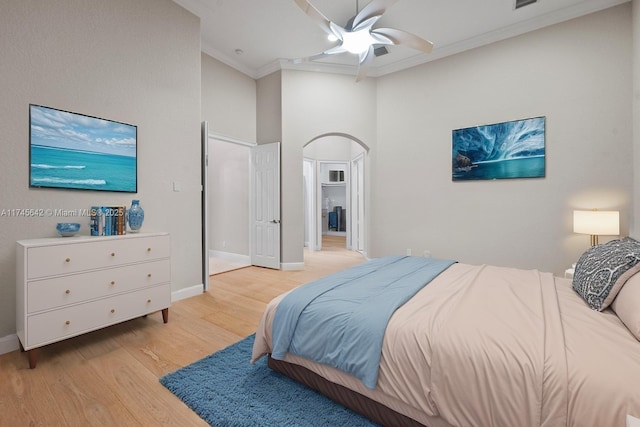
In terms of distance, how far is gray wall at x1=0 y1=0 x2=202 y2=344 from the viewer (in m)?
2.15

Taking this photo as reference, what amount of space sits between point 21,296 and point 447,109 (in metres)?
5.08

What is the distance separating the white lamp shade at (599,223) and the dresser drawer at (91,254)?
4.31 meters

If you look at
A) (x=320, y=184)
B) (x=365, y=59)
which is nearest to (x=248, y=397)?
(x=365, y=59)

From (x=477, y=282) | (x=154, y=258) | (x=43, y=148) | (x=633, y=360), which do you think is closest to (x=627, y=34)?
(x=477, y=282)

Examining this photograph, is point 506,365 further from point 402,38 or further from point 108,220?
point 108,220

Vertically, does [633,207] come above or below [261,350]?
above

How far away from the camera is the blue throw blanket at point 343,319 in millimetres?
1382

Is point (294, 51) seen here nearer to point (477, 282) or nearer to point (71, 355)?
point (477, 282)

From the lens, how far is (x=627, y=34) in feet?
10.4

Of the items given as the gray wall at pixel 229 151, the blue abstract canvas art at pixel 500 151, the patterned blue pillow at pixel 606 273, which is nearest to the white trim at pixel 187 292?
the gray wall at pixel 229 151

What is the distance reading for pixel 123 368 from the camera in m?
1.96

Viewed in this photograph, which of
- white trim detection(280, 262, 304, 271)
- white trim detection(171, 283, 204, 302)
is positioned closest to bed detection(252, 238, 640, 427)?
white trim detection(171, 283, 204, 302)

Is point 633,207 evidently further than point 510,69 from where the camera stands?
No

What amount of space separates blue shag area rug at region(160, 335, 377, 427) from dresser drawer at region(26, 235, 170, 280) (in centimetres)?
108
